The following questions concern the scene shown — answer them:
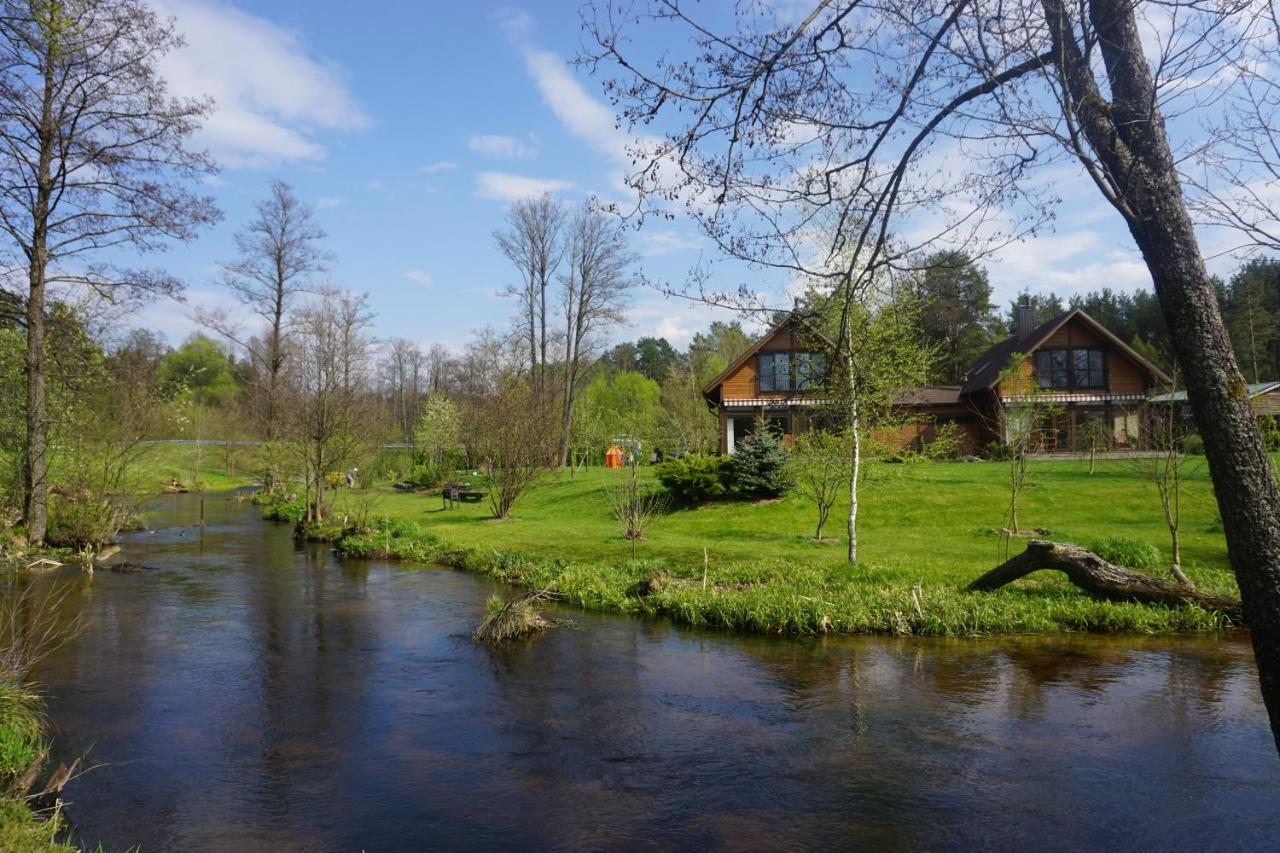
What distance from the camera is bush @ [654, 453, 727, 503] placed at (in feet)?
84.3

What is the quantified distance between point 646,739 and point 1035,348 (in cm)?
3328

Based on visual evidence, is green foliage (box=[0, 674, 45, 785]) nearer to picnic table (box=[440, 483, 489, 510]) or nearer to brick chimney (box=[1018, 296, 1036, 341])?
picnic table (box=[440, 483, 489, 510])

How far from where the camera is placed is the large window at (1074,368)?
3756cm

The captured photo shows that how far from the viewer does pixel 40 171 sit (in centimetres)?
1806

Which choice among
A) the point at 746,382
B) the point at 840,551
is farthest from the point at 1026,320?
the point at 840,551

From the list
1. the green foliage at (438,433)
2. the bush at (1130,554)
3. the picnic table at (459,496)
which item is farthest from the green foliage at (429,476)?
the bush at (1130,554)

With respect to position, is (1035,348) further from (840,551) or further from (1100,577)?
(1100,577)

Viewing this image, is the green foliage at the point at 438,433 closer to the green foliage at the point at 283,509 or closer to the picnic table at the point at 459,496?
the picnic table at the point at 459,496

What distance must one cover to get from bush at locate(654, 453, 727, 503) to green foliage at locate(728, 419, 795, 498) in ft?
1.44

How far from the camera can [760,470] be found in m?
25.6

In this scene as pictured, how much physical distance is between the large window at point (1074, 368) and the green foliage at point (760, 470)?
60.6ft

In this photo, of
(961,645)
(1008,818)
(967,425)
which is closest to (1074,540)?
(961,645)

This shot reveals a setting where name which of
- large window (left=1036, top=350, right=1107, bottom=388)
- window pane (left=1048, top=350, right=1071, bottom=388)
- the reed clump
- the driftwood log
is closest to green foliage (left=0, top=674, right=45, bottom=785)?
the reed clump

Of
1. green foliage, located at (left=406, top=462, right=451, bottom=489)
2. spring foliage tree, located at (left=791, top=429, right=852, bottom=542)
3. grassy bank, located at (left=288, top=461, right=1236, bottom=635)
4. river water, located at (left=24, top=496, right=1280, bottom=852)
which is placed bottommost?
river water, located at (left=24, top=496, right=1280, bottom=852)
